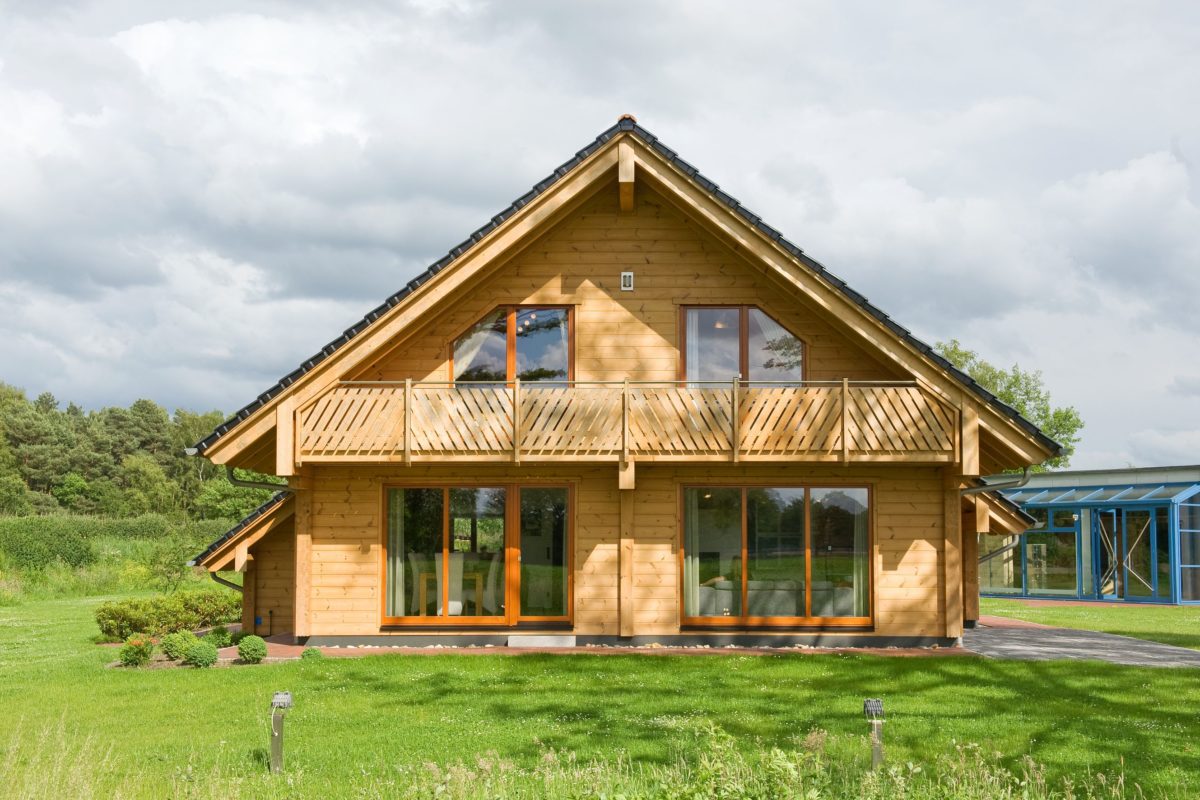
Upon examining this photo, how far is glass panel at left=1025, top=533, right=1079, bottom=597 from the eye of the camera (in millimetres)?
31281

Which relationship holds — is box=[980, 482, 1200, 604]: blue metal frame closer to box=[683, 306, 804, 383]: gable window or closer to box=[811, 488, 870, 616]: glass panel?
box=[811, 488, 870, 616]: glass panel

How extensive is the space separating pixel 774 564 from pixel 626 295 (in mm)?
4754

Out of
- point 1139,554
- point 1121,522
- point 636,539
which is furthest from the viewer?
point 1121,522

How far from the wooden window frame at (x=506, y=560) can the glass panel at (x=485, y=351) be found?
172 cm

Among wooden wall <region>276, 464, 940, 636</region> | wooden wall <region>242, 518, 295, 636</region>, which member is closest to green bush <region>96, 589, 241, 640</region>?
wooden wall <region>242, 518, 295, 636</region>

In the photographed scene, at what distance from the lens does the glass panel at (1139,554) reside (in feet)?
95.4

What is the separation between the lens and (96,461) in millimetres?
70875

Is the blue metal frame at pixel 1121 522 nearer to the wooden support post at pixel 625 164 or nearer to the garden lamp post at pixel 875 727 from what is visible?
the wooden support post at pixel 625 164

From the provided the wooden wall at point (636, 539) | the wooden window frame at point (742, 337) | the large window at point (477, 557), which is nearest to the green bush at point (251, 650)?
the wooden wall at point (636, 539)

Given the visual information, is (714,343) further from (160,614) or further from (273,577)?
(160,614)

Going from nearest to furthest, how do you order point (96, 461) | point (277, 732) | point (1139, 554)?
point (277, 732)
point (1139, 554)
point (96, 461)

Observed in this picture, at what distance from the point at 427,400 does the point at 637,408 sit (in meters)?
3.10

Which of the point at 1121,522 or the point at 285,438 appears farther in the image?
the point at 1121,522

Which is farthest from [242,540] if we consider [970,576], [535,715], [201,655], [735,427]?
[970,576]
